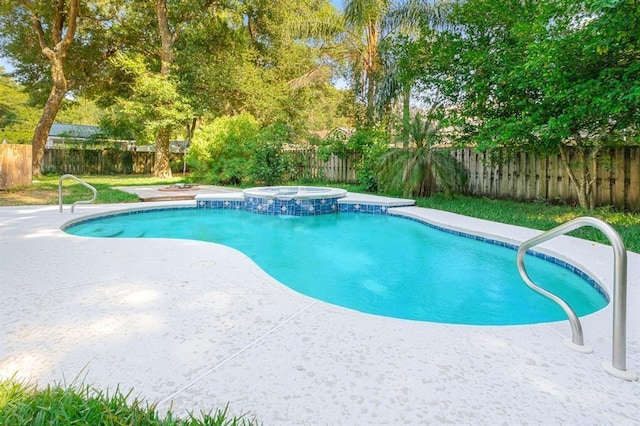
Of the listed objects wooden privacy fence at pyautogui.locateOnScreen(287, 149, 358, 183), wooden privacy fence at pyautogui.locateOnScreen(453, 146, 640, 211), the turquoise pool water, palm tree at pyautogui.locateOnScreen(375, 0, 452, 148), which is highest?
palm tree at pyautogui.locateOnScreen(375, 0, 452, 148)

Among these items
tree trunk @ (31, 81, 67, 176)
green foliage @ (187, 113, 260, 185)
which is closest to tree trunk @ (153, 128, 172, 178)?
green foliage @ (187, 113, 260, 185)

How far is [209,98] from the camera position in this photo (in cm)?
1595

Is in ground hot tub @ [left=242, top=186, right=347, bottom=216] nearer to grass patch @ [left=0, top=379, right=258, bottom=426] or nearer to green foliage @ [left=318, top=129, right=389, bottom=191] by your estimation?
green foliage @ [left=318, top=129, right=389, bottom=191]

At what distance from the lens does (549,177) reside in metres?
8.34

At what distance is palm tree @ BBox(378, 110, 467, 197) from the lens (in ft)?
28.7

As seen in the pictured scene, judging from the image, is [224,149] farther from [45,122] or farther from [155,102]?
[45,122]

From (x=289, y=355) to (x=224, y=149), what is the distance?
1116 cm

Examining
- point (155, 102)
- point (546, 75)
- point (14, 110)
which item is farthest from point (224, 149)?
point (14, 110)

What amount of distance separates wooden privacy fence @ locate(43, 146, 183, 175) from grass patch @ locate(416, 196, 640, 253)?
13.5 metres

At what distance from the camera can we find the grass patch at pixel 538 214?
5.09 metres

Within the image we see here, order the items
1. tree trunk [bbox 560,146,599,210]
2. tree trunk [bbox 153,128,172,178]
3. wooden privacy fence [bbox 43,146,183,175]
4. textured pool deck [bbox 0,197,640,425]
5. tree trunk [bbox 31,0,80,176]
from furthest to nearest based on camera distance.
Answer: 1. wooden privacy fence [bbox 43,146,183,175]
2. tree trunk [bbox 153,128,172,178]
3. tree trunk [bbox 31,0,80,176]
4. tree trunk [bbox 560,146,599,210]
5. textured pool deck [bbox 0,197,640,425]

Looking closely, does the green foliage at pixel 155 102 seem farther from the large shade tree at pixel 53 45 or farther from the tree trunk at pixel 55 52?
the large shade tree at pixel 53 45

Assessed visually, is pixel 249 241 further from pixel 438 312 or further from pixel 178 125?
pixel 178 125

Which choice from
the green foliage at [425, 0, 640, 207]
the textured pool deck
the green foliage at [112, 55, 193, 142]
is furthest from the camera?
the green foliage at [112, 55, 193, 142]
